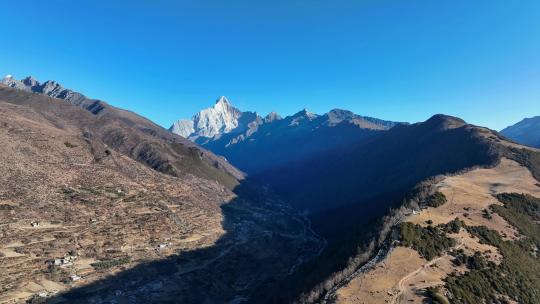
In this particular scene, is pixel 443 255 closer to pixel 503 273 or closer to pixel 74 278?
pixel 503 273

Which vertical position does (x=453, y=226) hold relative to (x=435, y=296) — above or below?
above

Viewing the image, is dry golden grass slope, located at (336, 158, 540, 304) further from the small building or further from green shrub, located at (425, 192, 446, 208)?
the small building

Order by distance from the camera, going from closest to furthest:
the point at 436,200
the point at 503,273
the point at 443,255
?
the point at 503,273, the point at 443,255, the point at 436,200

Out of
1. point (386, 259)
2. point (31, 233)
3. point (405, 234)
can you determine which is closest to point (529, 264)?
point (405, 234)

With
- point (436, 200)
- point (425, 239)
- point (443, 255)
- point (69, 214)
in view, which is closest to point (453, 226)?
point (425, 239)

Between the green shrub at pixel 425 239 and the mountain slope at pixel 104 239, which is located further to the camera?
the mountain slope at pixel 104 239

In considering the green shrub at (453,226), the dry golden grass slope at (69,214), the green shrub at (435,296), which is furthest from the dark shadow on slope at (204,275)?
the green shrub at (435,296)

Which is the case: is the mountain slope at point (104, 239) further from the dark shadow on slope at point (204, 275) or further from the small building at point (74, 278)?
the dark shadow on slope at point (204, 275)

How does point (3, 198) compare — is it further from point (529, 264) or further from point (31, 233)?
point (529, 264)
